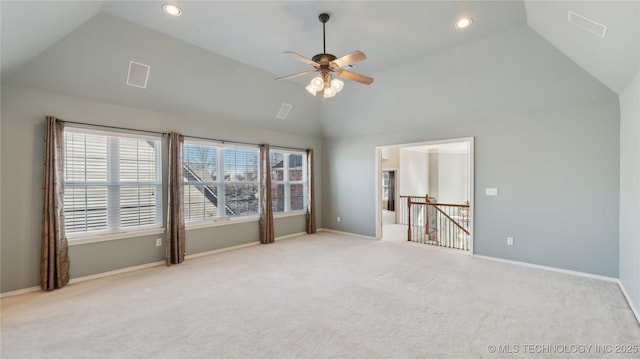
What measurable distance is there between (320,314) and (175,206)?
312 cm

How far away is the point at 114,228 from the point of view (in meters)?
4.08

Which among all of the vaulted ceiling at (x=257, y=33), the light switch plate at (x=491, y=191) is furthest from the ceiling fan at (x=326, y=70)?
the light switch plate at (x=491, y=191)

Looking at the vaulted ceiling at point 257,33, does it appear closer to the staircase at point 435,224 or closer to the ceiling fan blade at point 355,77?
the ceiling fan blade at point 355,77

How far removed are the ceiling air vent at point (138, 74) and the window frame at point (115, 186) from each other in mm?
758

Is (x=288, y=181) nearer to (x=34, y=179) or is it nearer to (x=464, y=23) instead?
(x=34, y=179)

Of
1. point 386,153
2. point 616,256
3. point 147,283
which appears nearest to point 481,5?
point 616,256

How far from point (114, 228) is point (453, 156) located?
39.3 ft

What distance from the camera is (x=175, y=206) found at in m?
4.52

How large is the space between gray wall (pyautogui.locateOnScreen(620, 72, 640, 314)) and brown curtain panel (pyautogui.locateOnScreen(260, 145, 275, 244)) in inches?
213

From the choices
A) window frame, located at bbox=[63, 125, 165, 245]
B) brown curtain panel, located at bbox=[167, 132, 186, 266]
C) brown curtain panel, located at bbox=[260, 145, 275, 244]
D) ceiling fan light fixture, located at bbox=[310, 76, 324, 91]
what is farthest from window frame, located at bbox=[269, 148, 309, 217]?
ceiling fan light fixture, located at bbox=[310, 76, 324, 91]

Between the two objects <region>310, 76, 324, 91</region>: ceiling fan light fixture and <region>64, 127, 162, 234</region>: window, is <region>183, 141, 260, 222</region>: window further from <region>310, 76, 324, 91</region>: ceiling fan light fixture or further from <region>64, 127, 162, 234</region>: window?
<region>310, 76, 324, 91</region>: ceiling fan light fixture

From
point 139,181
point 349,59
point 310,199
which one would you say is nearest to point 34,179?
point 139,181

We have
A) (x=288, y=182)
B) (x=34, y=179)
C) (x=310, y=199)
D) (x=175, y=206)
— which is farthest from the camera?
(x=310, y=199)

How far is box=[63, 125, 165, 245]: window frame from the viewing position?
3.76 m
